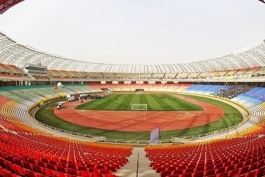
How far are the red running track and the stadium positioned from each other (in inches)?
6.0

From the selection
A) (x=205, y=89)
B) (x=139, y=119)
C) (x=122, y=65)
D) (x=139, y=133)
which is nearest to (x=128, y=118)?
(x=139, y=119)

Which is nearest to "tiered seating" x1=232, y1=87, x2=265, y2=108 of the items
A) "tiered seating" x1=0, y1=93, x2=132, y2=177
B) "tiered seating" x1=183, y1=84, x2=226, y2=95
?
"tiered seating" x1=183, y1=84, x2=226, y2=95

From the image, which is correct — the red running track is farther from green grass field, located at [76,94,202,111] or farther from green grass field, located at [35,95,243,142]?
green grass field, located at [76,94,202,111]

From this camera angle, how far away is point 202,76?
92188 millimetres

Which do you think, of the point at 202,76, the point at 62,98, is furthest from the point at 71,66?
the point at 202,76

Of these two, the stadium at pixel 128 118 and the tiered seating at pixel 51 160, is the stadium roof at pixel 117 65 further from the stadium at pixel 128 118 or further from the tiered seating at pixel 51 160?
the tiered seating at pixel 51 160

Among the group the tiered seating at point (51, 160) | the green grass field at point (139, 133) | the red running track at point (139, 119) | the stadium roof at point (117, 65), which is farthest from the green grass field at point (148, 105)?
the tiered seating at point (51, 160)

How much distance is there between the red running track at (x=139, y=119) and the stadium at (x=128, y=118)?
0.50 feet

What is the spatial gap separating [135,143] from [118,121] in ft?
37.7

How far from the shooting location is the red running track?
106ft

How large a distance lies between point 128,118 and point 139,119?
2039mm

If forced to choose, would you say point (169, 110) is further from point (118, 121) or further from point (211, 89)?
point (211, 89)

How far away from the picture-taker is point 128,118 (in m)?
38.1

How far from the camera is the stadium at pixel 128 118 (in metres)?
9.32
